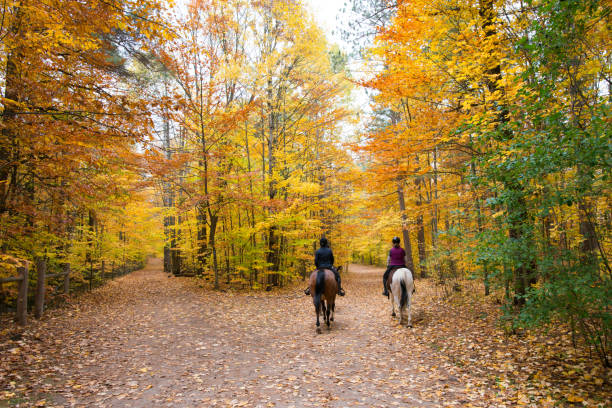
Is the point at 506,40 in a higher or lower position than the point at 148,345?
higher

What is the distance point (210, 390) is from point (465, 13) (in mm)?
9375

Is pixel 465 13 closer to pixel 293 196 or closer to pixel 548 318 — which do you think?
pixel 548 318

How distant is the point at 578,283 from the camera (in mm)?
3553

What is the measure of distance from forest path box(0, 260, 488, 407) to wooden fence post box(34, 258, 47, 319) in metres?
0.31

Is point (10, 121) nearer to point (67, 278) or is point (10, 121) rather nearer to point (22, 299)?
point (22, 299)

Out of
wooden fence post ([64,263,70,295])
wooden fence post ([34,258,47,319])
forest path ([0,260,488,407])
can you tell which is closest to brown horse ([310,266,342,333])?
forest path ([0,260,488,407])

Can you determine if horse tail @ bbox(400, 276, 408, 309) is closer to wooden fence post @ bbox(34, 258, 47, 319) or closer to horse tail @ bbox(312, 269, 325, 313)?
horse tail @ bbox(312, 269, 325, 313)

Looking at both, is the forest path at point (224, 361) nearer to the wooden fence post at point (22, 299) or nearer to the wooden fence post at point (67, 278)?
the wooden fence post at point (22, 299)

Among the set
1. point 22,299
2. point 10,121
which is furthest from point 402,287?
point 10,121

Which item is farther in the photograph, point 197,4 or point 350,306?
point 197,4

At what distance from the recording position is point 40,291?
26.7 feet

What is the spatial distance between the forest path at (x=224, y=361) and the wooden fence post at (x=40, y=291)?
31 centimetres

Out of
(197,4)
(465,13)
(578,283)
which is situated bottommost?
(578,283)

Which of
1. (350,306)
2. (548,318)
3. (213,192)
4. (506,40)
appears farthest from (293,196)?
(548,318)
